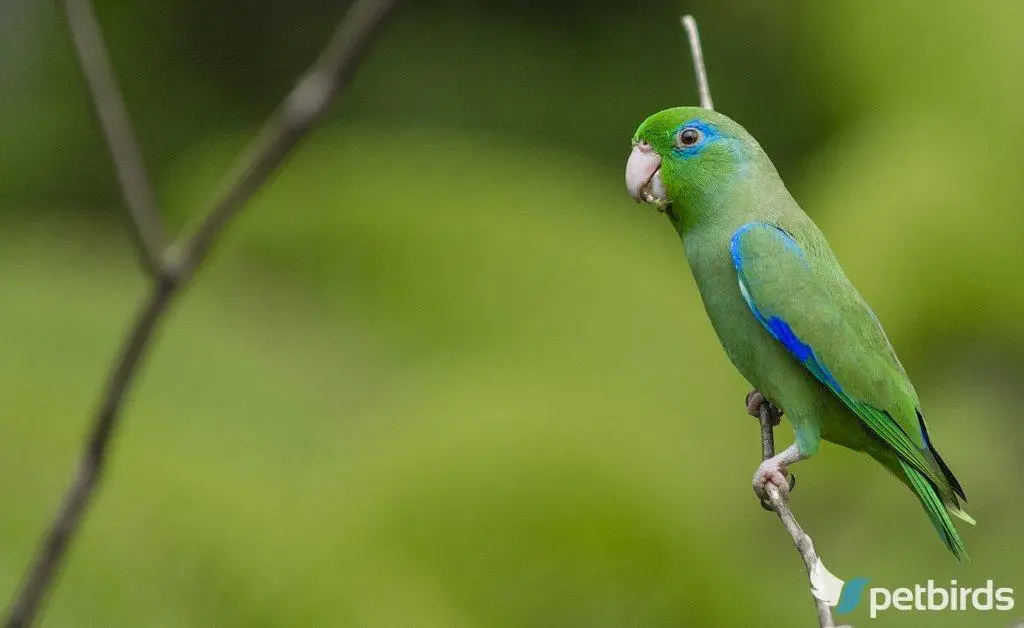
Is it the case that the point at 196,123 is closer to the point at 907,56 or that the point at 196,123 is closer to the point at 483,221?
the point at 483,221

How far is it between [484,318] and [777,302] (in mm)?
1805

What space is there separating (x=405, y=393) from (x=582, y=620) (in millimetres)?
847

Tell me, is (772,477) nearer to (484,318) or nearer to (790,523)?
(790,523)

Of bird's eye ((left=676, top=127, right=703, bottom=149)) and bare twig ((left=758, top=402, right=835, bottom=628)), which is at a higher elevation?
bird's eye ((left=676, top=127, right=703, bottom=149))

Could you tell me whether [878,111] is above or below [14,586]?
above

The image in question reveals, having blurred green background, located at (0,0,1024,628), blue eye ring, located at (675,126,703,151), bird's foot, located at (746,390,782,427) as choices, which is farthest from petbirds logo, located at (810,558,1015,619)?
blue eye ring, located at (675,126,703,151)

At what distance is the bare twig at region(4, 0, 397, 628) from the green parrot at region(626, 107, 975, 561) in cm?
89

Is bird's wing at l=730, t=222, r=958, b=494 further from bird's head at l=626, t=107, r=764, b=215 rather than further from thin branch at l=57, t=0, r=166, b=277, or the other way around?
thin branch at l=57, t=0, r=166, b=277

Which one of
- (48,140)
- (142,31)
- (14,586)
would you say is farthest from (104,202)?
(14,586)

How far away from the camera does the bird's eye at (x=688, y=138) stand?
1.45 m

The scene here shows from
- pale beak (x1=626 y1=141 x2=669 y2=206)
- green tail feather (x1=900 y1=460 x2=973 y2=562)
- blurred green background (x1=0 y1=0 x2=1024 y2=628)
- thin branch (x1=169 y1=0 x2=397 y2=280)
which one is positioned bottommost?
blurred green background (x1=0 y1=0 x2=1024 y2=628)

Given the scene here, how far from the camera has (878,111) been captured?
3186 mm

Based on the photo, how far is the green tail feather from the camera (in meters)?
1.47

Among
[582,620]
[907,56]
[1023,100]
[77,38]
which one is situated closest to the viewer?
[77,38]
